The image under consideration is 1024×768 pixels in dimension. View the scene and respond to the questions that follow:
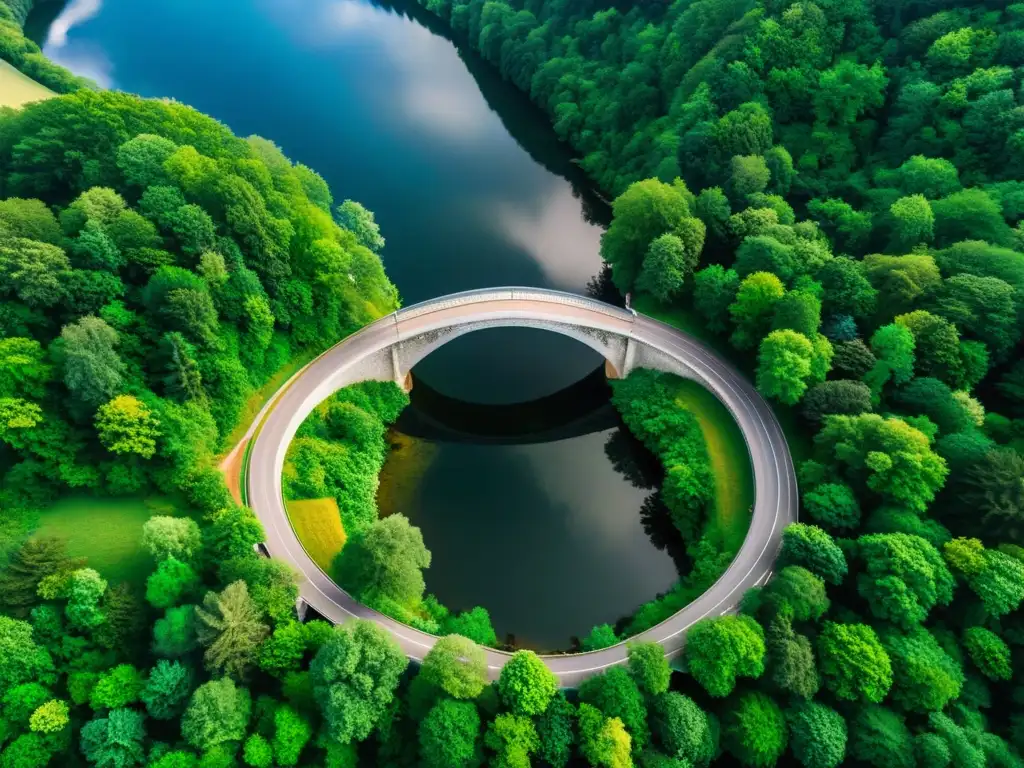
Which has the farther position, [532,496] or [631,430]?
[631,430]

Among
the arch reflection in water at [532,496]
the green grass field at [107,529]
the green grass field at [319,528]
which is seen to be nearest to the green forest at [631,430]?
the green grass field at [107,529]

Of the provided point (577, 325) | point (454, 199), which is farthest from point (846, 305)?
point (454, 199)

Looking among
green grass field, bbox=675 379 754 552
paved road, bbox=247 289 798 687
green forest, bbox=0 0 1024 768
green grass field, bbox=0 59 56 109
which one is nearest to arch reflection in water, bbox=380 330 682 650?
green forest, bbox=0 0 1024 768

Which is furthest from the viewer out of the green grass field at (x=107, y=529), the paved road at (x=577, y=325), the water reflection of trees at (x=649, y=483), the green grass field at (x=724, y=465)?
the water reflection of trees at (x=649, y=483)

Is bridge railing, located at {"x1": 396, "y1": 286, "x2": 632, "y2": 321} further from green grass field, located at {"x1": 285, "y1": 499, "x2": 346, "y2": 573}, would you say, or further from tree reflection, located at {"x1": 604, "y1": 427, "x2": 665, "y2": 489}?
green grass field, located at {"x1": 285, "y1": 499, "x2": 346, "y2": 573}

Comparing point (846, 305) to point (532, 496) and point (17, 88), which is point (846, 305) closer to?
point (532, 496)

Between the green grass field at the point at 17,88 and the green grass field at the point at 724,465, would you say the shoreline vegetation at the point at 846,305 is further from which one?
the green grass field at the point at 17,88
